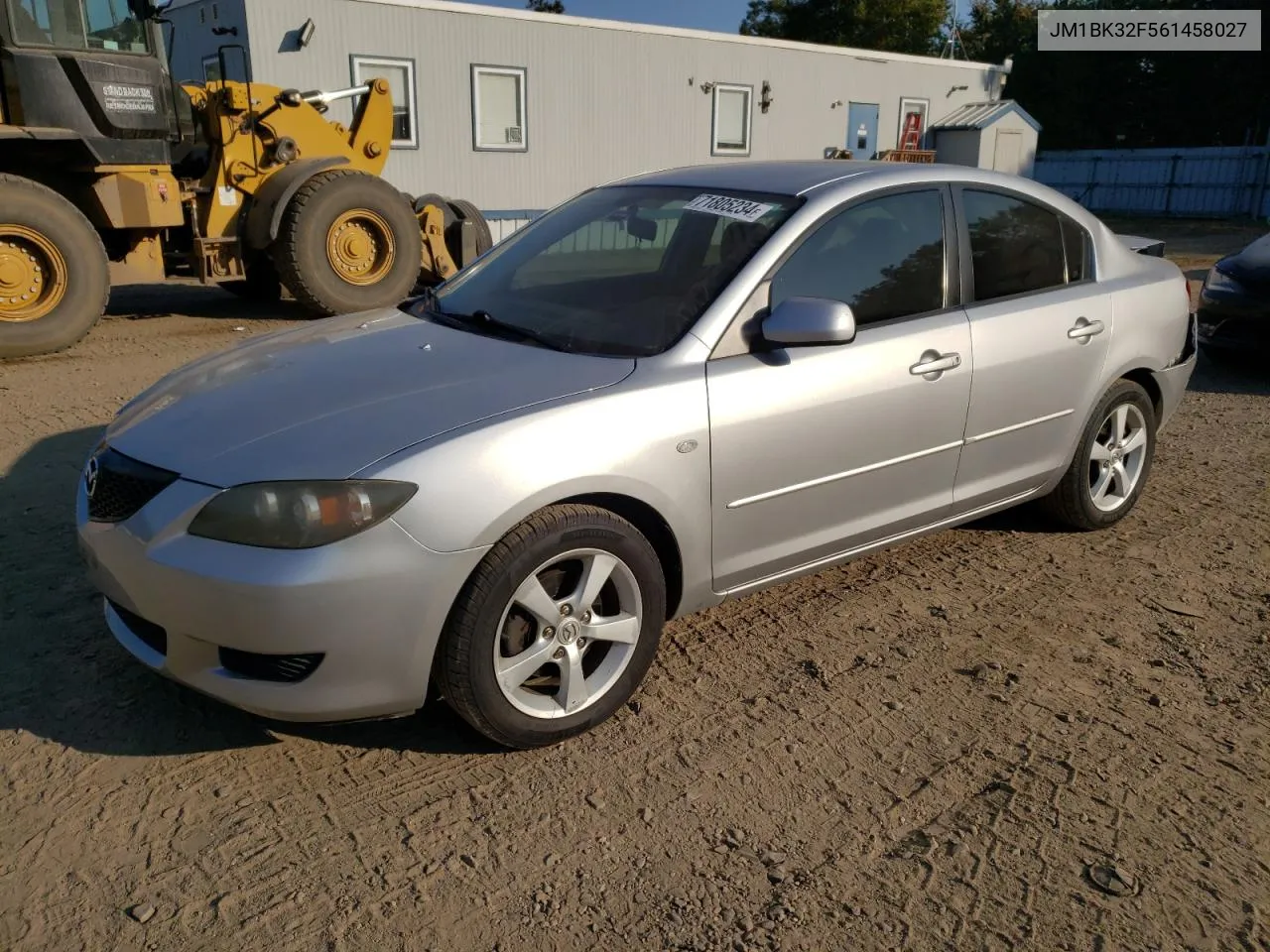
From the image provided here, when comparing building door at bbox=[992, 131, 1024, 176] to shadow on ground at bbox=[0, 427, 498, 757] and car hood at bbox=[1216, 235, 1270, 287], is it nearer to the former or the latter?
car hood at bbox=[1216, 235, 1270, 287]

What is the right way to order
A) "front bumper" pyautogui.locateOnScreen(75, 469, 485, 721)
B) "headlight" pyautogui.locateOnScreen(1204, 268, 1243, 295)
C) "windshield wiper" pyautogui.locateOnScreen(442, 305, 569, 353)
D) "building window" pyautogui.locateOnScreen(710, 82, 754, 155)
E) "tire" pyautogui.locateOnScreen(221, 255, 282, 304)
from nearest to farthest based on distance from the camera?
"front bumper" pyautogui.locateOnScreen(75, 469, 485, 721), "windshield wiper" pyautogui.locateOnScreen(442, 305, 569, 353), "headlight" pyautogui.locateOnScreen(1204, 268, 1243, 295), "tire" pyautogui.locateOnScreen(221, 255, 282, 304), "building window" pyautogui.locateOnScreen(710, 82, 754, 155)

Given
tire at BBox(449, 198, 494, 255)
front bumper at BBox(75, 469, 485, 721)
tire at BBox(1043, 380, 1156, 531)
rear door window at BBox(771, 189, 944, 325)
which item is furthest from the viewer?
tire at BBox(449, 198, 494, 255)

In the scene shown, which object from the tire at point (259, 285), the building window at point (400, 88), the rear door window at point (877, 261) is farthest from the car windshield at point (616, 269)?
the building window at point (400, 88)

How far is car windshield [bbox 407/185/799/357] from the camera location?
3420mm

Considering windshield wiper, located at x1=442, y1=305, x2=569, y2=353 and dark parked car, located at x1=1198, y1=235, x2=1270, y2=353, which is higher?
windshield wiper, located at x1=442, y1=305, x2=569, y2=353

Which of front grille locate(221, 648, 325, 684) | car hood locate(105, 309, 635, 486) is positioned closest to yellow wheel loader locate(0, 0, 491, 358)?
car hood locate(105, 309, 635, 486)

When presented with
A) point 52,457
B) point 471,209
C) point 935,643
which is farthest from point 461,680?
point 471,209

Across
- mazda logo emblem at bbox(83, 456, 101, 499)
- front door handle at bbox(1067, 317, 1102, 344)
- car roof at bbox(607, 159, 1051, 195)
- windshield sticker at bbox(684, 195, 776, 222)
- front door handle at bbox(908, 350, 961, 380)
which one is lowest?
mazda logo emblem at bbox(83, 456, 101, 499)

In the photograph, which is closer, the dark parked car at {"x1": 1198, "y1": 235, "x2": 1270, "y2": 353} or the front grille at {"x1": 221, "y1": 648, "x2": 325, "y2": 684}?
the front grille at {"x1": 221, "y1": 648, "x2": 325, "y2": 684}

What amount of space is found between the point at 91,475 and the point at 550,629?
1.47 m

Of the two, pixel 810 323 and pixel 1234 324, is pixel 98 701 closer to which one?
pixel 810 323

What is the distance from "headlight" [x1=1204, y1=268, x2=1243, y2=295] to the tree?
109 feet

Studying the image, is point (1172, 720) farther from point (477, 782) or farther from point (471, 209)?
point (471, 209)

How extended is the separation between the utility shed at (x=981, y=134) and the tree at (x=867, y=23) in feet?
55.6
